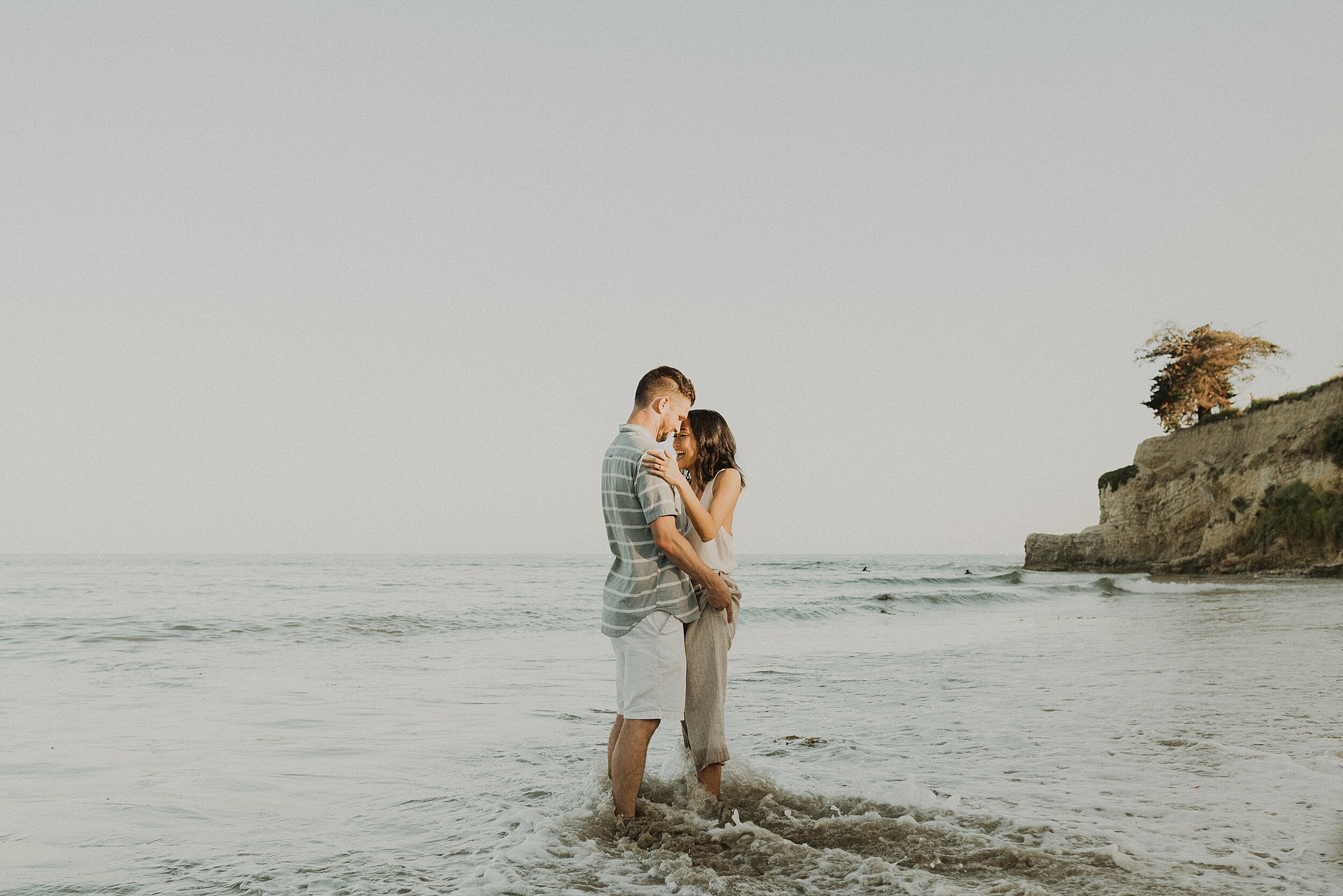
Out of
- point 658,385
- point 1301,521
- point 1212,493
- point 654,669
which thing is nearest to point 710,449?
point 658,385

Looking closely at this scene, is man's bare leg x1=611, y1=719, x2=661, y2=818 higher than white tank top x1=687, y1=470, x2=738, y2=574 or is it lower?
lower

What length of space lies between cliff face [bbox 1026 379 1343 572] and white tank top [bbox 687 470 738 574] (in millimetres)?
29023

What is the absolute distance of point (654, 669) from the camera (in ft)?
12.6

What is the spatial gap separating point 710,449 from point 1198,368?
40749 millimetres

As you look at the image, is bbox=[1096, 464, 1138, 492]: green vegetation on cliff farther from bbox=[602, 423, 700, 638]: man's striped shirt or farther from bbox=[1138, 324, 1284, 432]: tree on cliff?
bbox=[602, 423, 700, 638]: man's striped shirt

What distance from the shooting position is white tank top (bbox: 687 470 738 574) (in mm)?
4035

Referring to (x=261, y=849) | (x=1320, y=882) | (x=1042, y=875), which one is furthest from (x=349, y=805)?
(x=1320, y=882)

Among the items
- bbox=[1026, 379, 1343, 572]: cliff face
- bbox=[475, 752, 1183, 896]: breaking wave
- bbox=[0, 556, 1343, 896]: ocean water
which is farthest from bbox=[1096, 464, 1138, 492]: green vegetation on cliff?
bbox=[475, 752, 1183, 896]: breaking wave

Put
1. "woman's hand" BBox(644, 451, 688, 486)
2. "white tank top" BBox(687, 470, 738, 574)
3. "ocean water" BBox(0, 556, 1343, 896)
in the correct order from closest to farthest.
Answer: "ocean water" BBox(0, 556, 1343, 896), "woman's hand" BBox(644, 451, 688, 486), "white tank top" BBox(687, 470, 738, 574)

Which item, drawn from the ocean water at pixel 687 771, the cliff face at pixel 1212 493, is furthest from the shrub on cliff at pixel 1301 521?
the ocean water at pixel 687 771

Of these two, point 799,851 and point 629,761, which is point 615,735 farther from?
point 799,851

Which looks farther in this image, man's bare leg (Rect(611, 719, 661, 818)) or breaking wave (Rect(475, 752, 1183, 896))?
man's bare leg (Rect(611, 719, 661, 818))

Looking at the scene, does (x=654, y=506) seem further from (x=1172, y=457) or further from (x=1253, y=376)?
(x=1253, y=376)

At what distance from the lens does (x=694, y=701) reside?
13.4 ft
